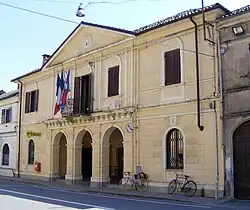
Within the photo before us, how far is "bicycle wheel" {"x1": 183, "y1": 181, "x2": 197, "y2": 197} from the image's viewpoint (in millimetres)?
16939

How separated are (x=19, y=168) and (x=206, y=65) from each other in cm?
1857

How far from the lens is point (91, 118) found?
2284 cm

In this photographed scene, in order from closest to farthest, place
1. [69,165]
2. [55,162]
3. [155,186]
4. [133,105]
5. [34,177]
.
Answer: [155,186] → [133,105] → [69,165] → [55,162] → [34,177]

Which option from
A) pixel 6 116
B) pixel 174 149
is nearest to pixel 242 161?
pixel 174 149

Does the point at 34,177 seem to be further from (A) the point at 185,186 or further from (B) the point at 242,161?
(B) the point at 242,161

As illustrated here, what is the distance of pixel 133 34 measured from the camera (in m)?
20.8

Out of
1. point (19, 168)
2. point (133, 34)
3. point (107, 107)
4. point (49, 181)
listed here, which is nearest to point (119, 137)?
point (107, 107)

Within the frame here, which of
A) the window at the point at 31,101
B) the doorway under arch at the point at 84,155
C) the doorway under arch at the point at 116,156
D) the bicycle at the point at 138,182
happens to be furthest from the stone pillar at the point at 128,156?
the window at the point at 31,101

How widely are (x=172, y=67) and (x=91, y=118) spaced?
6.43m

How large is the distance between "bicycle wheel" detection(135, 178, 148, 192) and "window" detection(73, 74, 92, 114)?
18.4 feet

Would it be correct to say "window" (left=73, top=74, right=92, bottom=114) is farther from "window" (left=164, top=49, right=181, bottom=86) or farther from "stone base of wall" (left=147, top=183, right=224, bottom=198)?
"stone base of wall" (left=147, top=183, right=224, bottom=198)

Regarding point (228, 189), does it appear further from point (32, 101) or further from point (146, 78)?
point (32, 101)

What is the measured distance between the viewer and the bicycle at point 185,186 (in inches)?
670

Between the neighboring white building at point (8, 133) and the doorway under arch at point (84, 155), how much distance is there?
7.31 m
